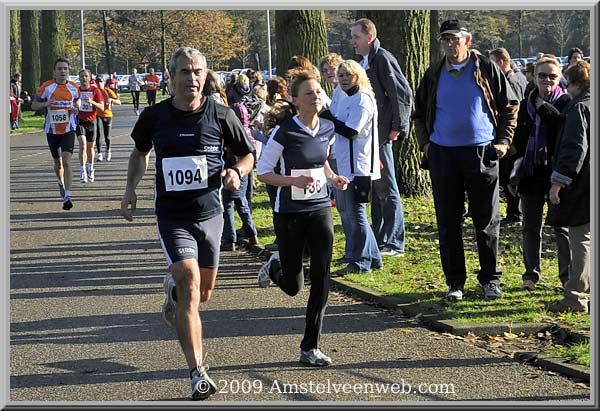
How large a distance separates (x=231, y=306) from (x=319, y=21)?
10.8 metres

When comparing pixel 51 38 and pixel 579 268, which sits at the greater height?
pixel 51 38

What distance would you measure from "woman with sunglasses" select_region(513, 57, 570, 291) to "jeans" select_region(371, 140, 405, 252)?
1989 mm

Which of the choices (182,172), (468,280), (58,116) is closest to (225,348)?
(182,172)

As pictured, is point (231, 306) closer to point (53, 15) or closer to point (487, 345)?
point (487, 345)

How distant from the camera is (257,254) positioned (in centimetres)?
1267

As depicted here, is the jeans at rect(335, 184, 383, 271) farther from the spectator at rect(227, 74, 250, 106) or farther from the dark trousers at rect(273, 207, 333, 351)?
the spectator at rect(227, 74, 250, 106)

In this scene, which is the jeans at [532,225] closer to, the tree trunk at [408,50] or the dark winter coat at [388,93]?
the dark winter coat at [388,93]

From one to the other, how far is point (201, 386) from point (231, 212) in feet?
20.4

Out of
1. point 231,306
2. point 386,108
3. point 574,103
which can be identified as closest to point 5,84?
point 231,306

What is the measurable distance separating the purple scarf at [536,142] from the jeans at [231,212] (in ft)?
13.1

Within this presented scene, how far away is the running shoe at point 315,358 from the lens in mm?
7520

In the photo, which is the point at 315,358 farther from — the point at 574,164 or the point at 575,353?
the point at 574,164

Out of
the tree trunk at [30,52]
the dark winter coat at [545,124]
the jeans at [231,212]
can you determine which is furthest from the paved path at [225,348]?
the tree trunk at [30,52]

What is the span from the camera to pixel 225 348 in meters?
8.11
